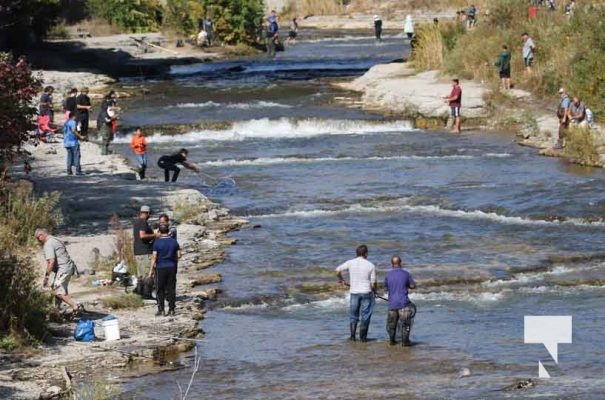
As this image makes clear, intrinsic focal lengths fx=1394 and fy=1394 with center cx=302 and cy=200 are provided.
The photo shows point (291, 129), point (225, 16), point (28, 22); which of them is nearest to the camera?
point (291, 129)

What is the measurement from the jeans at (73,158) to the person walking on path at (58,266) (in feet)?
42.4

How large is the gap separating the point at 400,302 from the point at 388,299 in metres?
0.28

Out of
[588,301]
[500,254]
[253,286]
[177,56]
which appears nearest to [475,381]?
[588,301]

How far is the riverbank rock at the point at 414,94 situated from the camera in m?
44.5

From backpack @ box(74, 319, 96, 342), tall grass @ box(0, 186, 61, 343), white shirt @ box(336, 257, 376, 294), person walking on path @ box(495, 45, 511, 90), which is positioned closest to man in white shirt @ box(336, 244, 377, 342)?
white shirt @ box(336, 257, 376, 294)

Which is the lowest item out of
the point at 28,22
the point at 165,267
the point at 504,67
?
the point at 165,267

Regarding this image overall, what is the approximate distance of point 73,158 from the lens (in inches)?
1329

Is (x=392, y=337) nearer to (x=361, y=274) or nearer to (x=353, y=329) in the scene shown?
(x=353, y=329)

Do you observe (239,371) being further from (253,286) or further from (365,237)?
(365,237)

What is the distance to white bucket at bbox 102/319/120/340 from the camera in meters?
19.4

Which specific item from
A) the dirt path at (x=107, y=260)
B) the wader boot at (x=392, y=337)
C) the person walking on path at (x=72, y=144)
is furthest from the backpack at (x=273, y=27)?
the wader boot at (x=392, y=337)

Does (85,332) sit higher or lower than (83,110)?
lower

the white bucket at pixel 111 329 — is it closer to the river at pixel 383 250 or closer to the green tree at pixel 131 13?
the river at pixel 383 250

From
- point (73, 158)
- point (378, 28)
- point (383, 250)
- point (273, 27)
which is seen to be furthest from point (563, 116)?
point (378, 28)
